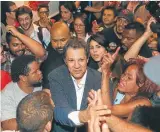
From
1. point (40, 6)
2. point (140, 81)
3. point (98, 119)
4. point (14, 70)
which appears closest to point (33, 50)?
point (14, 70)

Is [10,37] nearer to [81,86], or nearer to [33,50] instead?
[33,50]

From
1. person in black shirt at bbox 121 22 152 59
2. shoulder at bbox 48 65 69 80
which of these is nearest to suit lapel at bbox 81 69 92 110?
shoulder at bbox 48 65 69 80

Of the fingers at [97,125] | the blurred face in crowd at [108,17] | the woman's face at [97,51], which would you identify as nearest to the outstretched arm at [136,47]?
the woman's face at [97,51]

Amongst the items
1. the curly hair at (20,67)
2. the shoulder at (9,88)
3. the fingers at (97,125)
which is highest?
the fingers at (97,125)

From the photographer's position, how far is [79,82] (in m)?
2.98

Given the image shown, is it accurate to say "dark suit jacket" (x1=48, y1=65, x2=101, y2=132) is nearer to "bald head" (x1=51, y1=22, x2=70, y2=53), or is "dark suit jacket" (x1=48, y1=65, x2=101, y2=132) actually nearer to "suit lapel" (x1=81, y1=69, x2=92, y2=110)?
"suit lapel" (x1=81, y1=69, x2=92, y2=110)

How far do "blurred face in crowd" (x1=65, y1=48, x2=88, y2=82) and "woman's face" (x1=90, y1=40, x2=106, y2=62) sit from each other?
2.59 feet

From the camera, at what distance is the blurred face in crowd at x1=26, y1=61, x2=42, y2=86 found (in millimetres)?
3337

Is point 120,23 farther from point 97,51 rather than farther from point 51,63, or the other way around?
point 51,63

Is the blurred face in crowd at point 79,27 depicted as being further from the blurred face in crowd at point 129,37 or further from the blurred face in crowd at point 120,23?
the blurred face in crowd at point 129,37

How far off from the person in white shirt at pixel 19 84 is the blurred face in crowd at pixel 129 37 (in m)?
1.20

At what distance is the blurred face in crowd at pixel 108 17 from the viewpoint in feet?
17.8

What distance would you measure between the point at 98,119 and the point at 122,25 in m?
3.07

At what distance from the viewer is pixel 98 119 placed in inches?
78.8
